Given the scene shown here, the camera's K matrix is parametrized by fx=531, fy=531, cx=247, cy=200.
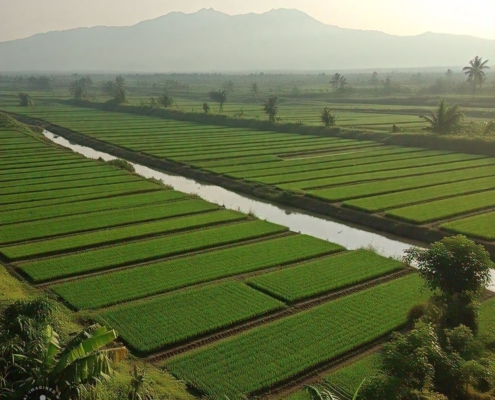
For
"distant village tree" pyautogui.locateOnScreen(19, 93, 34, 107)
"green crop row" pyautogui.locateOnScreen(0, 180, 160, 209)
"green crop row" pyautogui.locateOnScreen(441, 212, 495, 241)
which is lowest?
"green crop row" pyautogui.locateOnScreen(0, 180, 160, 209)

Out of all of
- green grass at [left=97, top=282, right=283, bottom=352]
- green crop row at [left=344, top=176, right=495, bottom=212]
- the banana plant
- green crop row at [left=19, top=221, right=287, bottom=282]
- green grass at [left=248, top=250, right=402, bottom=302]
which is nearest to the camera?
the banana plant

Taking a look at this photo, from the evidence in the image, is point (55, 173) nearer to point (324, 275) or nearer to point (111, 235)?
point (111, 235)

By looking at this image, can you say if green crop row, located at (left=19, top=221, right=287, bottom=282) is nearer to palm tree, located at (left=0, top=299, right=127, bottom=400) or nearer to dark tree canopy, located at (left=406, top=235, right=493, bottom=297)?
palm tree, located at (left=0, top=299, right=127, bottom=400)

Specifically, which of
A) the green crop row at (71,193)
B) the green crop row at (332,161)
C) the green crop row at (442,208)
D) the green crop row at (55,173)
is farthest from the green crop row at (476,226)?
the green crop row at (55,173)

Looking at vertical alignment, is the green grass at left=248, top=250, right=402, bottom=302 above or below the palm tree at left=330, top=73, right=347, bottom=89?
below

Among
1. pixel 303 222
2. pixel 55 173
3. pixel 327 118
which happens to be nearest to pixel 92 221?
pixel 303 222

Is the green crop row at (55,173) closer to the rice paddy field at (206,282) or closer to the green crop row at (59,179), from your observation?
the green crop row at (59,179)

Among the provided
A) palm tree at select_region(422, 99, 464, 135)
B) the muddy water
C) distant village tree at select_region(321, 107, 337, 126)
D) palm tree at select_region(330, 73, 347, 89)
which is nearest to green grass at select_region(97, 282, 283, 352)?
the muddy water
